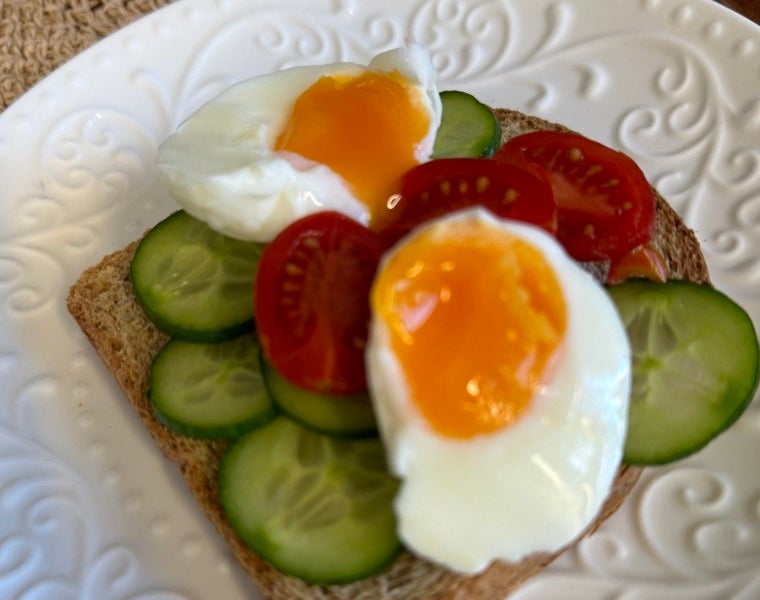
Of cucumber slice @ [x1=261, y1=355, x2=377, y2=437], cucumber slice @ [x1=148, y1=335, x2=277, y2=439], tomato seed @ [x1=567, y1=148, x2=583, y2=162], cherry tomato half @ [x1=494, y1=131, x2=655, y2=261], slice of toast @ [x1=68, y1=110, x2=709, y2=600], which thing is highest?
tomato seed @ [x1=567, y1=148, x2=583, y2=162]

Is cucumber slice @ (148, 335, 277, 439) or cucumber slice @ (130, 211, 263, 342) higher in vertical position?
cucumber slice @ (130, 211, 263, 342)

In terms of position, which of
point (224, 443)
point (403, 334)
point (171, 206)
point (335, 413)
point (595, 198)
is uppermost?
point (403, 334)

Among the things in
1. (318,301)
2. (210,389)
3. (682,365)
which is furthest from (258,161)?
(682,365)

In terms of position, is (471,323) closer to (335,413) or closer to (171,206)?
(335,413)

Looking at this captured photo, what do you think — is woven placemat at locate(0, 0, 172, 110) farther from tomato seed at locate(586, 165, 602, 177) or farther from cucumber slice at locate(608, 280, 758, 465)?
cucumber slice at locate(608, 280, 758, 465)

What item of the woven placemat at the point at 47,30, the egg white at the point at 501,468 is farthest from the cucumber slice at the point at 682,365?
the woven placemat at the point at 47,30

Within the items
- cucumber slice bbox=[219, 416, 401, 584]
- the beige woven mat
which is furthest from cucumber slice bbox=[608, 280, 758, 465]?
the beige woven mat
